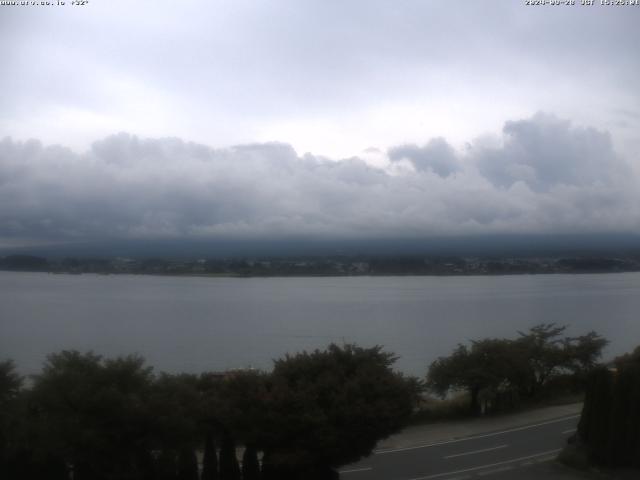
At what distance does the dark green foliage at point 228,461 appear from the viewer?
14.0 meters

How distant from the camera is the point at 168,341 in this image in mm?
49531

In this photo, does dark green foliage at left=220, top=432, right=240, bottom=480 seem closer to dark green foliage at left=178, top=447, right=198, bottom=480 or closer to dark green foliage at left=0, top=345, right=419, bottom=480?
dark green foliage at left=0, top=345, right=419, bottom=480

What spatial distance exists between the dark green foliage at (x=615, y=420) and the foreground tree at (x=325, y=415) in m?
4.92

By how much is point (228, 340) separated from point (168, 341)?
415 cm

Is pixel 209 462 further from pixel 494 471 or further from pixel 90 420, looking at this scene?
pixel 494 471

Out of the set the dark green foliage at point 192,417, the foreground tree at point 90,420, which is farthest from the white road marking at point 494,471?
the foreground tree at point 90,420

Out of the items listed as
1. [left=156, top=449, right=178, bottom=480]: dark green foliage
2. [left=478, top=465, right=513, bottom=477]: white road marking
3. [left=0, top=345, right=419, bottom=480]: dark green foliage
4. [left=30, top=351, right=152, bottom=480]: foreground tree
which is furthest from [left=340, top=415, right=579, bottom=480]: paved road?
[left=30, top=351, right=152, bottom=480]: foreground tree

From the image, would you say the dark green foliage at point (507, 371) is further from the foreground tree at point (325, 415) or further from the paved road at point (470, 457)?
the foreground tree at point (325, 415)

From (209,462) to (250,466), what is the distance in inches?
34.5

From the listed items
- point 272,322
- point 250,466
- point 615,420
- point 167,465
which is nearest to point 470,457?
point 615,420

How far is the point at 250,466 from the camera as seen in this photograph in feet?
46.7

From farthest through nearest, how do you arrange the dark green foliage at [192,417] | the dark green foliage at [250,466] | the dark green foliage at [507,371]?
the dark green foliage at [507,371]
the dark green foliage at [250,466]
the dark green foliage at [192,417]

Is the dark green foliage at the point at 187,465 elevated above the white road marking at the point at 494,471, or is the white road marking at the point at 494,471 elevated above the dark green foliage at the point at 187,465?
the dark green foliage at the point at 187,465

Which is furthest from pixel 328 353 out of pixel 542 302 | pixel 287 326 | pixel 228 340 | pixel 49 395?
pixel 542 302
